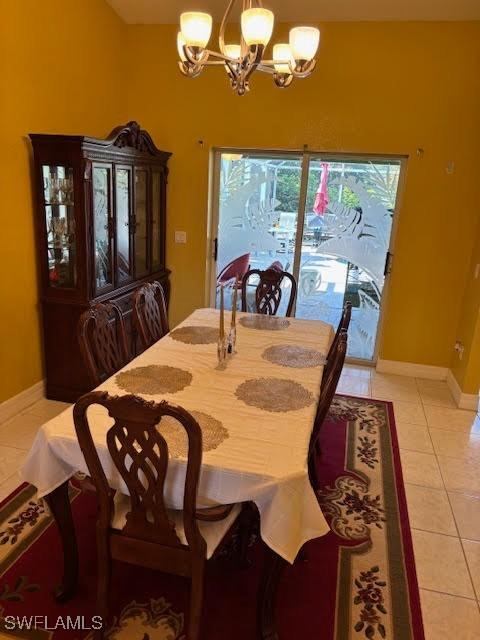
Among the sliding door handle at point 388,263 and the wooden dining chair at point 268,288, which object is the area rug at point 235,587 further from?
the sliding door handle at point 388,263

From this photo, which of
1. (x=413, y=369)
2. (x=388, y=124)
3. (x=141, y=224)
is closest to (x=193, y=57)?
(x=141, y=224)

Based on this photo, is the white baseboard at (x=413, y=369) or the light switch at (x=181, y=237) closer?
the white baseboard at (x=413, y=369)

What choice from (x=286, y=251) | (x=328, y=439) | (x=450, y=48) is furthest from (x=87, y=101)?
(x=328, y=439)

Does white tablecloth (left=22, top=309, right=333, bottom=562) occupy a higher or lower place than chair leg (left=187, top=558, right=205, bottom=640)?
higher

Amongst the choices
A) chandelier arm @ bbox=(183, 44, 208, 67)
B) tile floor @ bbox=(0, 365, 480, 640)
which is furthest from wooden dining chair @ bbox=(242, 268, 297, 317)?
chandelier arm @ bbox=(183, 44, 208, 67)

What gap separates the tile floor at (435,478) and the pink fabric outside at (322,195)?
1.60 m

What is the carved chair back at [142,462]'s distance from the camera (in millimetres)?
1381

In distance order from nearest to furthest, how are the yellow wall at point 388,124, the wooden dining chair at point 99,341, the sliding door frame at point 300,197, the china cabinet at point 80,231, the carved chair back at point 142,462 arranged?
the carved chair back at point 142,462 < the wooden dining chair at point 99,341 < the china cabinet at point 80,231 < the yellow wall at point 388,124 < the sliding door frame at point 300,197

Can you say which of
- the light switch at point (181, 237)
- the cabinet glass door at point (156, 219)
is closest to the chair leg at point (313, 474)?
the cabinet glass door at point (156, 219)

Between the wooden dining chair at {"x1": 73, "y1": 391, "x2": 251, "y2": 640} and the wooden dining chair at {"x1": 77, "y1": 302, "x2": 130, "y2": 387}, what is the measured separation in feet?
2.16

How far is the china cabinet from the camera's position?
3221 mm

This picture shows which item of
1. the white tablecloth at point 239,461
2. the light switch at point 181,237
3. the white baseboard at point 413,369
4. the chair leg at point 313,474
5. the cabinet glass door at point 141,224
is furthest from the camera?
the light switch at point 181,237

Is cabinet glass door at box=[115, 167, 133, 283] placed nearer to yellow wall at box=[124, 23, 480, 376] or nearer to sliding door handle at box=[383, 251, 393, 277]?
yellow wall at box=[124, 23, 480, 376]
